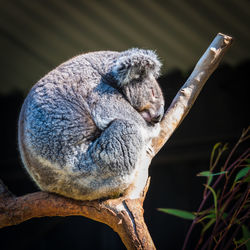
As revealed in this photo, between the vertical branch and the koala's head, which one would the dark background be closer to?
the vertical branch

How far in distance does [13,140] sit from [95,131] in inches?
125

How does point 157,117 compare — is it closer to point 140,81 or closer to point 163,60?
point 140,81

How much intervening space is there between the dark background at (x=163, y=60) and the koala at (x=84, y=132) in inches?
75.4

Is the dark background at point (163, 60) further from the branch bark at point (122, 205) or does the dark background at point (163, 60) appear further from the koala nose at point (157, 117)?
the koala nose at point (157, 117)

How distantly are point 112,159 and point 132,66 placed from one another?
2.14 ft

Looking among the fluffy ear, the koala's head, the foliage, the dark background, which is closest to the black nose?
the koala's head

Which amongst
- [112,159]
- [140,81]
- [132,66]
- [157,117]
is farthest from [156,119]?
[112,159]

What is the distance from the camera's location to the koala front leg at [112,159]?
2223mm

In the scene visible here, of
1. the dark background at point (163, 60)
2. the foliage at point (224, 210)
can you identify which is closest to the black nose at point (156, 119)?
the foliage at point (224, 210)

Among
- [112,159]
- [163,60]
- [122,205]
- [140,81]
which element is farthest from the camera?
[163,60]

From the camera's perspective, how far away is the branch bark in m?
1.98

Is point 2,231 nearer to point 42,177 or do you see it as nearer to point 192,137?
point 192,137

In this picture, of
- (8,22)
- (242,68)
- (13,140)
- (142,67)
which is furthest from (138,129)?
(13,140)

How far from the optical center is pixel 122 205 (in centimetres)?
209
